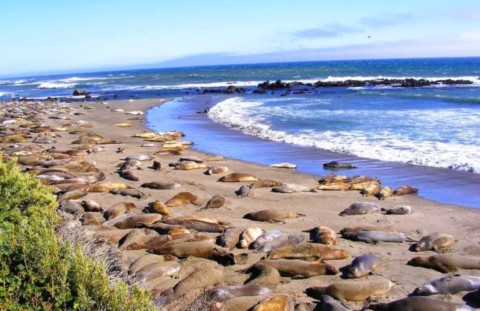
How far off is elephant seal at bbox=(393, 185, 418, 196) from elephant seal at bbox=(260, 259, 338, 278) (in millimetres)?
3983

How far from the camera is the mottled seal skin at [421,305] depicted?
436 centimetres

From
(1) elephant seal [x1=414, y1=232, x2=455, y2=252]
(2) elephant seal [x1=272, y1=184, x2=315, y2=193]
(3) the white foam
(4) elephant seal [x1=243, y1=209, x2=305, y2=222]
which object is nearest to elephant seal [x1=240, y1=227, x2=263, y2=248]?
(4) elephant seal [x1=243, y1=209, x2=305, y2=222]

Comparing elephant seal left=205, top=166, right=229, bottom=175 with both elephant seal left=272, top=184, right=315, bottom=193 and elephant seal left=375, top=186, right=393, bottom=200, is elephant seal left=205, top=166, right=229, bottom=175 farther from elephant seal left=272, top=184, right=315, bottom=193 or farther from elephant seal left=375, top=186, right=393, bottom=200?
elephant seal left=375, top=186, right=393, bottom=200

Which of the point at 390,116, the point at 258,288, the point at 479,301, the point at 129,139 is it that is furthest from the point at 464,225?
the point at 390,116

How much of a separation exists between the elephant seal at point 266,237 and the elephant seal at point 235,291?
4.33 ft

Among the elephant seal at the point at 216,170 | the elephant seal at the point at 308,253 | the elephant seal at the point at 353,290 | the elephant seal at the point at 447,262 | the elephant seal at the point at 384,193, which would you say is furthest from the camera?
the elephant seal at the point at 216,170

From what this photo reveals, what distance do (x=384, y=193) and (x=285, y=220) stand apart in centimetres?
233

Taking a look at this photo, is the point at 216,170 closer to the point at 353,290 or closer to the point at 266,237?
the point at 266,237

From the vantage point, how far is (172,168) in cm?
1157

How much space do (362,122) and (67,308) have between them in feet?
53.6

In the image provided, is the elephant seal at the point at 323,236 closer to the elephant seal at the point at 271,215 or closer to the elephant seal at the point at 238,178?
the elephant seal at the point at 271,215

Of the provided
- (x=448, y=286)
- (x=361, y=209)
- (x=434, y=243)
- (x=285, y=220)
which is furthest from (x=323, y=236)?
(x=448, y=286)

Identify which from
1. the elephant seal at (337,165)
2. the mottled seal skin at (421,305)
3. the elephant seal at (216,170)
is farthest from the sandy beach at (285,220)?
the elephant seal at (337,165)

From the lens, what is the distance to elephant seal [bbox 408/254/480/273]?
5559 mm
